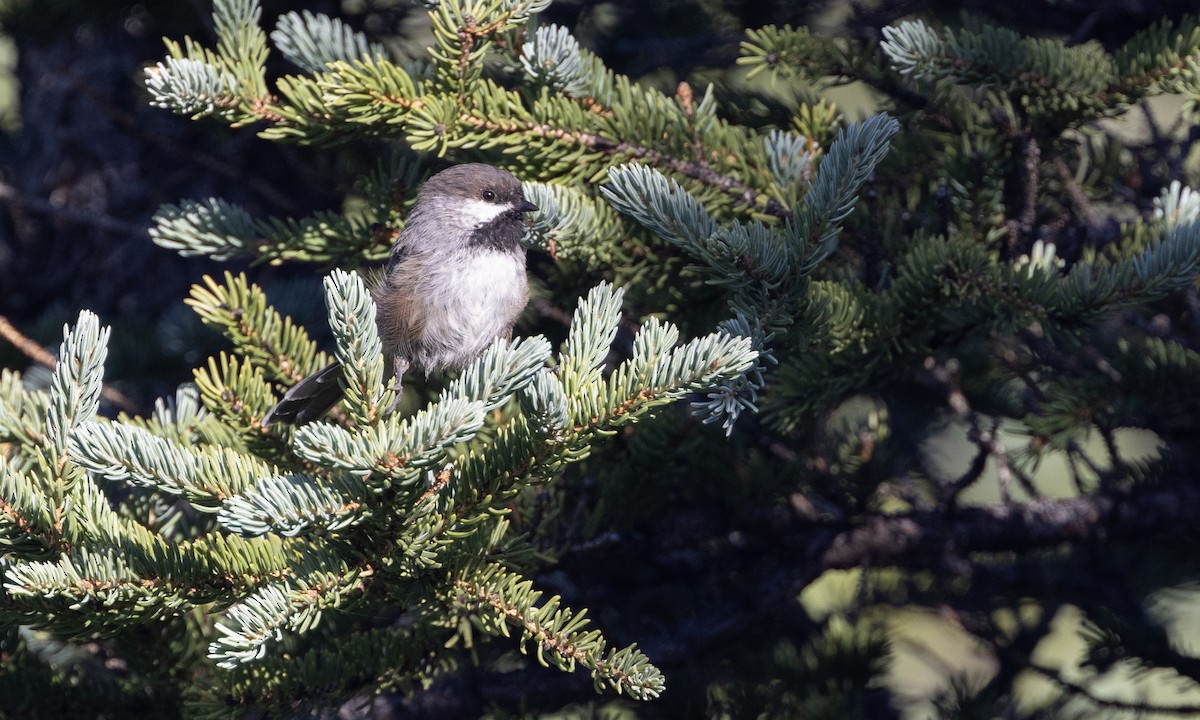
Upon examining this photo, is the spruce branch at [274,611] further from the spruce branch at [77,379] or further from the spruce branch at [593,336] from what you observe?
the spruce branch at [593,336]

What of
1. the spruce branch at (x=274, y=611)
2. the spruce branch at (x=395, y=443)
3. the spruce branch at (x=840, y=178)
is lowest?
the spruce branch at (x=274, y=611)

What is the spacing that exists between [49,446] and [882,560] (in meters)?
2.42

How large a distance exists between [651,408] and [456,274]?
4.95 feet

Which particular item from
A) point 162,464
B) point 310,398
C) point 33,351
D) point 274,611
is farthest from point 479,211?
point 274,611

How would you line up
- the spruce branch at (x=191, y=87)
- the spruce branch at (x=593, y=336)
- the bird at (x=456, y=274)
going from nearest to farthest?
the spruce branch at (x=593, y=336)
the spruce branch at (x=191, y=87)
the bird at (x=456, y=274)

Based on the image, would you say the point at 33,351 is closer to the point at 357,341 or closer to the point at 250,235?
the point at 250,235

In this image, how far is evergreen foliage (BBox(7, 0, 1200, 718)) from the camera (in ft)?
6.11

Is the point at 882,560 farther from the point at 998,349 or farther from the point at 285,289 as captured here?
the point at 285,289

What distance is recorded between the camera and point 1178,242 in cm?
218

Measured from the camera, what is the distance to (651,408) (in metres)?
1.87

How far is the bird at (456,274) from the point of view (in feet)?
10.3

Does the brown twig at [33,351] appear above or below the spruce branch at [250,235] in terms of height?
below

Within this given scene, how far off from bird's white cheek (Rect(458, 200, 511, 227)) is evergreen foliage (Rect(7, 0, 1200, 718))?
291 mm

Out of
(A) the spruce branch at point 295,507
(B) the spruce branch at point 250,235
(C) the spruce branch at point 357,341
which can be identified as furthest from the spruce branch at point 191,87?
(A) the spruce branch at point 295,507
